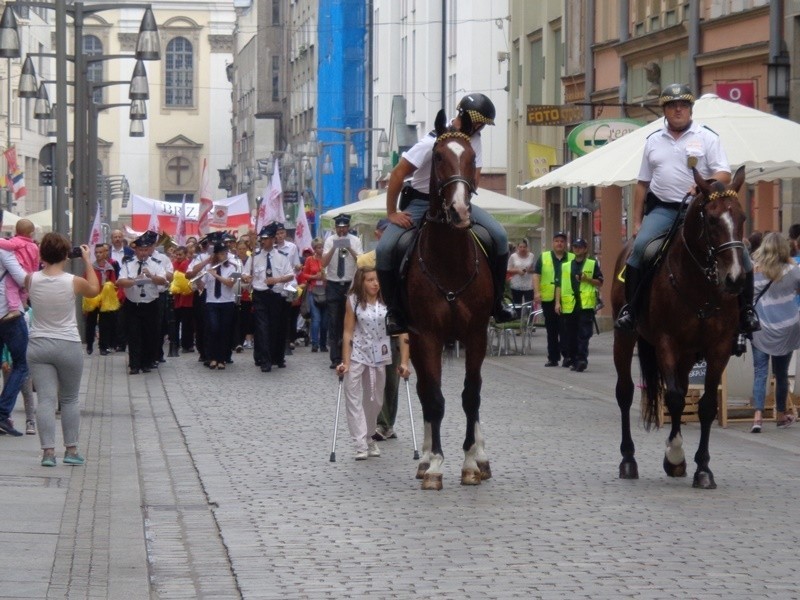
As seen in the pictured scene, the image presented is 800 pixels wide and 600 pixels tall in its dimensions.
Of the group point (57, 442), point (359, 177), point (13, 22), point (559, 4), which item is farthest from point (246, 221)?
point (359, 177)

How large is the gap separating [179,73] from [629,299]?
127 m

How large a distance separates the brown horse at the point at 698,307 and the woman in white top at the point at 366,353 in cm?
236

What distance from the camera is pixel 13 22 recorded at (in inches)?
1041

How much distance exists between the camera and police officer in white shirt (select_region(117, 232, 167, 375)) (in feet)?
80.2

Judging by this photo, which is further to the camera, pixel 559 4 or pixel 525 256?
pixel 559 4

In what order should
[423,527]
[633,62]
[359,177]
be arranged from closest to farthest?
[423,527]
[633,62]
[359,177]

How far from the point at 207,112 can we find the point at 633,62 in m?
104

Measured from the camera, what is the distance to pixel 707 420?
11.8 meters

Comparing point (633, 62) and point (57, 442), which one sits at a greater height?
point (633, 62)

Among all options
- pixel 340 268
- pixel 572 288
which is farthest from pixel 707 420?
pixel 572 288

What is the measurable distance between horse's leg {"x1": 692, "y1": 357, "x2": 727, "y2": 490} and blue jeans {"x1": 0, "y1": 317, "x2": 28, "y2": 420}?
20.5ft

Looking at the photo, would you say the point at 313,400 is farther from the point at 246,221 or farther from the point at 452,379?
the point at 246,221

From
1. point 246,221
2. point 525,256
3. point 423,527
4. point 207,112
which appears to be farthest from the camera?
point 207,112

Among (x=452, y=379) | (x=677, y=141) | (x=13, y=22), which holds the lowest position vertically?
(x=452, y=379)
